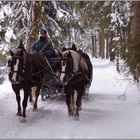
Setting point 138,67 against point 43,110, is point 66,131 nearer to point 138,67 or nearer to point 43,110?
point 43,110

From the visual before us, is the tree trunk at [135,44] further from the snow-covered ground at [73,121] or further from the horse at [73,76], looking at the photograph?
the horse at [73,76]

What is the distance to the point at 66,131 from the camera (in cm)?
1049

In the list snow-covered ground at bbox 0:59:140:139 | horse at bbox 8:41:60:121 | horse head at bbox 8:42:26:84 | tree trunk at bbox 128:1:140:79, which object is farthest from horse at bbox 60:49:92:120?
tree trunk at bbox 128:1:140:79

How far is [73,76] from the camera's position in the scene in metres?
12.0

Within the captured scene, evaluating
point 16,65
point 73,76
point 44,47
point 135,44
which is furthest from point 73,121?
point 135,44

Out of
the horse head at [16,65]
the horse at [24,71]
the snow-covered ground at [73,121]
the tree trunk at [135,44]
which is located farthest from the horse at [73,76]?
the tree trunk at [135,44]

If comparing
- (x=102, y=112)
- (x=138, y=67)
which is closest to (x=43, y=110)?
(x=102, y=112)

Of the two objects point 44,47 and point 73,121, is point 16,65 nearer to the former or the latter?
point 73,121

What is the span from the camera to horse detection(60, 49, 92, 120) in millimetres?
11613

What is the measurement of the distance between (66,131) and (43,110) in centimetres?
320

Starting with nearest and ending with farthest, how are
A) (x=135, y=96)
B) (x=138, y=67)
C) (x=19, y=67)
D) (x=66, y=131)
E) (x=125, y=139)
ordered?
(x=125, y=139) < (x=66, y=131) < (x=19, y=67) < (x=138, y=67) < (x=135, y=96)

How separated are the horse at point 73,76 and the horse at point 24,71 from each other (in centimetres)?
100

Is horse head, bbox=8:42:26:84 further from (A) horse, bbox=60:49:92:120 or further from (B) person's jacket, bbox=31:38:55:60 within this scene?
(B) person's jacket, bbox=31:38:55:60

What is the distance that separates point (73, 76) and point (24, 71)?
57.4 inches
